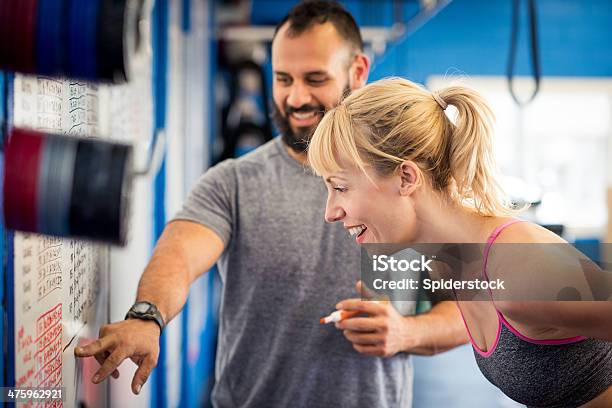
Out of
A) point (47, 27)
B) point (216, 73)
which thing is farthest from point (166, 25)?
point (216, 73)

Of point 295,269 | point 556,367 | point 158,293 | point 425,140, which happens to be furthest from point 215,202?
point 556,367

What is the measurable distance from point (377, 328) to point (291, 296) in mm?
223

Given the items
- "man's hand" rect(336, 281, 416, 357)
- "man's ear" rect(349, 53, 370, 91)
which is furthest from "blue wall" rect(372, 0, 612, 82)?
"man's hand" rect(336, 281, 416, 357)

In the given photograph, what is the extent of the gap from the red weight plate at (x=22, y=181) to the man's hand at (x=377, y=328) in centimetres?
71

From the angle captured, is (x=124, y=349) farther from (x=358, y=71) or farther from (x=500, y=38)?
(x=500, y=38)

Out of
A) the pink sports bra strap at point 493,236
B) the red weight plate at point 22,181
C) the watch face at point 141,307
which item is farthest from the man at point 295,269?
the red weight plate at point 22,181

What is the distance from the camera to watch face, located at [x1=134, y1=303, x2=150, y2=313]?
3.21 ft

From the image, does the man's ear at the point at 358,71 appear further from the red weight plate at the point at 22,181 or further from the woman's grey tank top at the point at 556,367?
the red weight plate at the point at 22,181

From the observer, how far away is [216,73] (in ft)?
16.3

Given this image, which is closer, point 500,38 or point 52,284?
point 52,284

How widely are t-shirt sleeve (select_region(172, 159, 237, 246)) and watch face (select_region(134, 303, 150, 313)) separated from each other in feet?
1.21

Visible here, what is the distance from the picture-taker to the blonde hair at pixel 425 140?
3.19 ft

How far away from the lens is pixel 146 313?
3.20ft

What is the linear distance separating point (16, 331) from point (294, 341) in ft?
2.15
